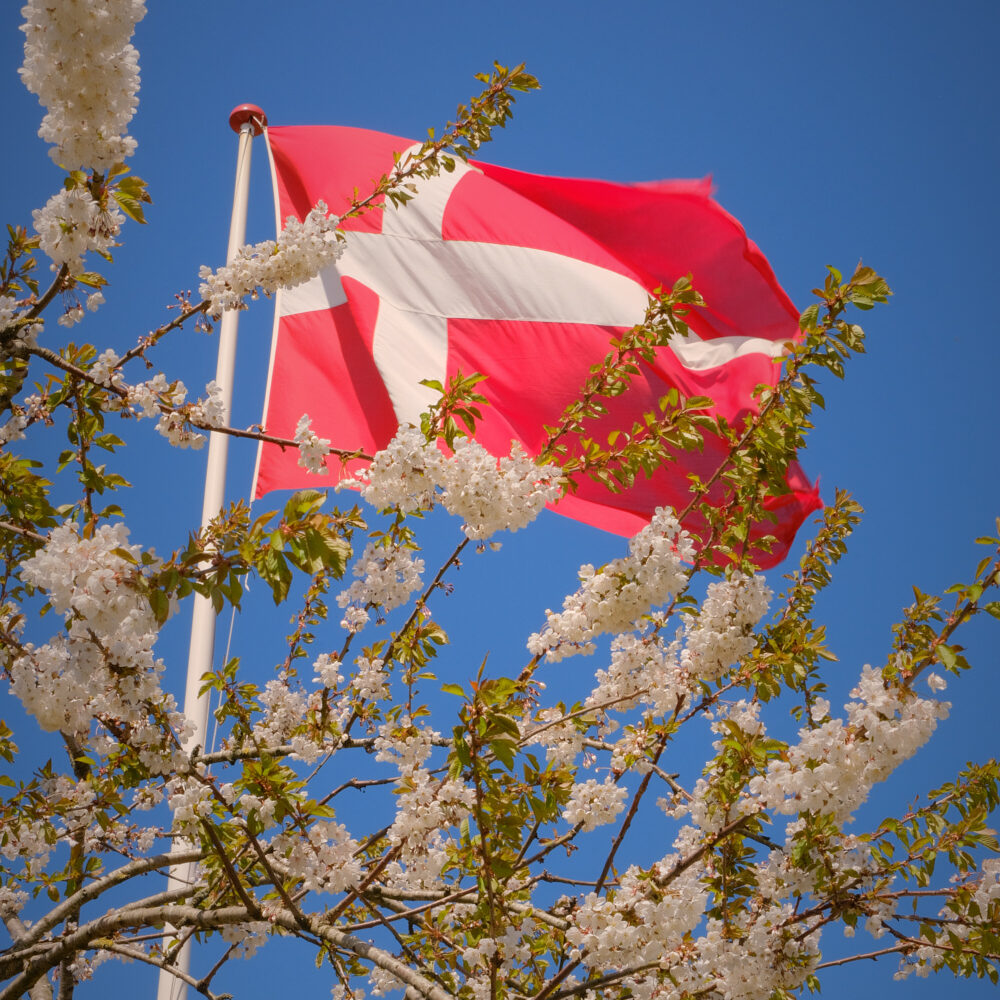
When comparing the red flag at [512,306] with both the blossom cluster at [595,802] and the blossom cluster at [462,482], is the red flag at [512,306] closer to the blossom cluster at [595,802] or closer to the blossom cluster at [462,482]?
the blossom cluster at [595,802]

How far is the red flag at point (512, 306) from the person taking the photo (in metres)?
6.05

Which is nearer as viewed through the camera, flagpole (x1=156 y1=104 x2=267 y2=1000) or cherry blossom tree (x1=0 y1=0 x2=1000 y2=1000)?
cherry blossom tree (x1=0 y1=0 x2=1000 y2=1000)

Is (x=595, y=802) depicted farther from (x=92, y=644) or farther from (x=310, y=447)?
(x=92, y=644)

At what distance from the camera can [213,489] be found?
5211 millimetres

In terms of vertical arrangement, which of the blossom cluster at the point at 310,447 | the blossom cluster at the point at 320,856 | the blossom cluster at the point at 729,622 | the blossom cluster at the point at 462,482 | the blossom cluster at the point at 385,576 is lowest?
the blossom cluster at the point at 320,856

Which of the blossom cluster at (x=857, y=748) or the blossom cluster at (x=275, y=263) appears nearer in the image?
the blossom cluster at (x=857, y=748)

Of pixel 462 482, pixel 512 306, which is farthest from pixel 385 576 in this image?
pixel 512 306

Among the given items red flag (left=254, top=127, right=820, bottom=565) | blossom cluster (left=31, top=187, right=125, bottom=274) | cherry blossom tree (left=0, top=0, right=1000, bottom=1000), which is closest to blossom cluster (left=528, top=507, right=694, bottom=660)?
cherry blossom tree (left=0, top=0, right=1000, bottom=1000)

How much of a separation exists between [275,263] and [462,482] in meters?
0.93

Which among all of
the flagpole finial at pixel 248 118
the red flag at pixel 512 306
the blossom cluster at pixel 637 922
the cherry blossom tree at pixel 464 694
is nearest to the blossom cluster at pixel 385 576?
the cherry blossom tree at pixel 464 694

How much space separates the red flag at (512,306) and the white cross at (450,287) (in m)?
0.01

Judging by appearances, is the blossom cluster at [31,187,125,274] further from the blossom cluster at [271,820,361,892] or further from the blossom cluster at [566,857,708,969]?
the blossom cluster at [566,857,708,969]

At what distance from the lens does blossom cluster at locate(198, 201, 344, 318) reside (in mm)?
2840

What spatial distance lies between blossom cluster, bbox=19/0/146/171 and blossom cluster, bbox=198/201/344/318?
56 cm
